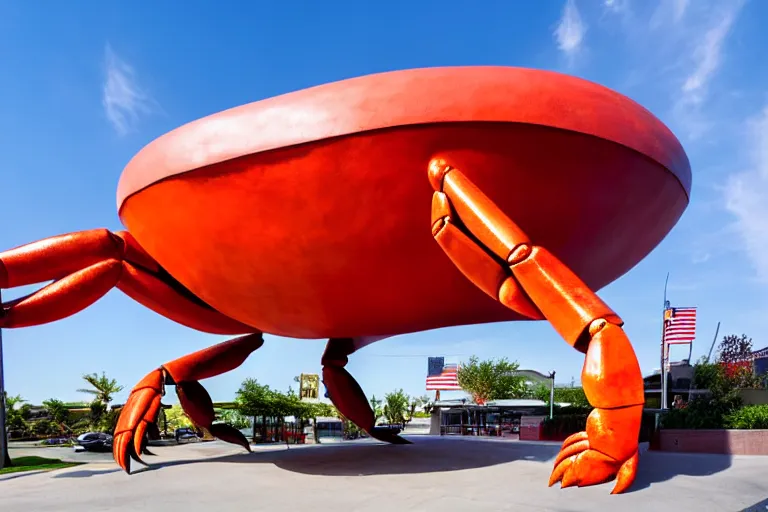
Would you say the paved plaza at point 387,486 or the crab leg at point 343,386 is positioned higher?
the crab leg at point 343,386

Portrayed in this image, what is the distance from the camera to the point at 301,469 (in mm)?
9430

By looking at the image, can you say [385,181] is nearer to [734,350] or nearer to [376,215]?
[376,215]

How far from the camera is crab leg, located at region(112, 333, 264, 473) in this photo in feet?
32.7

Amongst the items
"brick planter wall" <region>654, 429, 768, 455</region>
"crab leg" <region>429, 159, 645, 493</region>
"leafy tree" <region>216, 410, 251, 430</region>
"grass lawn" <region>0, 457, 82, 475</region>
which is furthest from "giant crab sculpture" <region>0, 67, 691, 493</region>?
"leafy tree" <region>216, 410, 251, 430</region>

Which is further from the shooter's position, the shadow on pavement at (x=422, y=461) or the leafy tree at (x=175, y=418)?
the leafy tree at (x=175, y=418)

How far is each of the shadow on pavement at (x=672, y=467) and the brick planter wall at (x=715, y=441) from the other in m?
1.50

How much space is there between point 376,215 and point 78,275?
16.2 ft

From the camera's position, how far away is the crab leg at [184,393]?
9.97 meters

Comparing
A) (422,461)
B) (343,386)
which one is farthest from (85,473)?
(422,461)

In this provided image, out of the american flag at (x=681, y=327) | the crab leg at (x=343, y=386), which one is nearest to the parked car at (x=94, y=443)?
the crab leg at (x=343, y=386)

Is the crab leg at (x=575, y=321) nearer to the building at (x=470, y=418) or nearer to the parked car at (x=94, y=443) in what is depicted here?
the parked car at (x=94, y=443)

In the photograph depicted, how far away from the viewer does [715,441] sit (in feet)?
40.2

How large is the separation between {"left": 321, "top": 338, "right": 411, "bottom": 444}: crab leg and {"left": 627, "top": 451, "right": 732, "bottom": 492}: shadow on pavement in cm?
567

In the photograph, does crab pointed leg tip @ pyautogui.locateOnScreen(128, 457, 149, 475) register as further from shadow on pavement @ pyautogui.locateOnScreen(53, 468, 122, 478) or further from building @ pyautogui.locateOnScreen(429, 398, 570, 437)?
building @ pyautogui.locateOnScreen(429, 398, 570, 437)
